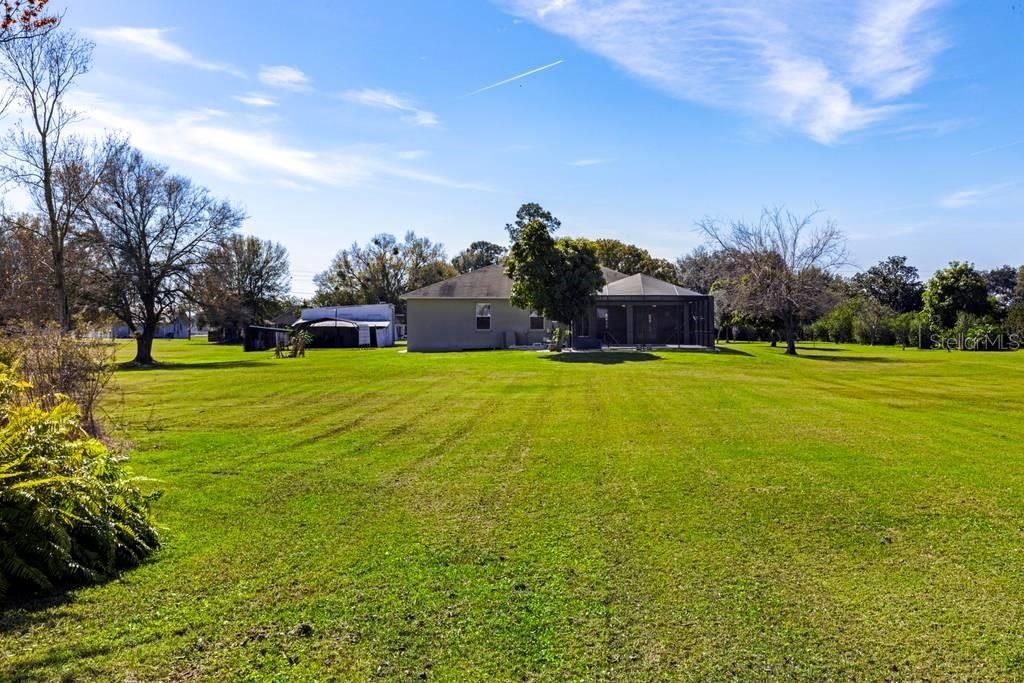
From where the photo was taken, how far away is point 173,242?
33094mm

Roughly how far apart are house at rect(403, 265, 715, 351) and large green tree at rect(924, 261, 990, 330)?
17976 mm

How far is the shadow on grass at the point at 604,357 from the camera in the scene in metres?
25.0

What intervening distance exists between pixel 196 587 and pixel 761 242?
35093 millimetres

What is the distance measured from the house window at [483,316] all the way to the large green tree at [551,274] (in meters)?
8.73

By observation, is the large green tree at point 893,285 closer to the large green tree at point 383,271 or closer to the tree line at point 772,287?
the tree line at point 772,287

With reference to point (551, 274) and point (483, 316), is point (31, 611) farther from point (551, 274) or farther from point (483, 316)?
point (483, 316)

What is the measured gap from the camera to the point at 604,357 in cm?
2659

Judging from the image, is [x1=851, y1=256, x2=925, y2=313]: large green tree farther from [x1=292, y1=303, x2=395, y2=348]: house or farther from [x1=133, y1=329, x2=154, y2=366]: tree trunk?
[x1=133, y1=329, x2=154, y2=366]: tree trunk

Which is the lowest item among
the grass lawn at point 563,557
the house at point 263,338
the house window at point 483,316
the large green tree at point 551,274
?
the grass lawn at point 563,557

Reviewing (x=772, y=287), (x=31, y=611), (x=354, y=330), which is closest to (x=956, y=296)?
(x=772, y=287)

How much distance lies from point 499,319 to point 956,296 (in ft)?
91.3

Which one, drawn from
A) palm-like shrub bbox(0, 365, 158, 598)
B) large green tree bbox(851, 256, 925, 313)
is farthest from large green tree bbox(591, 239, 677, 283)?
palm-like shrub bbox(0, 365, 158, 598)

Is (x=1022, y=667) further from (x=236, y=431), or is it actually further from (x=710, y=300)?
(x=710, y=300)

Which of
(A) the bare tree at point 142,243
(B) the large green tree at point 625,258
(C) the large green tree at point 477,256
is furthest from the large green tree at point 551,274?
(C) the large green tree at point 477,256
